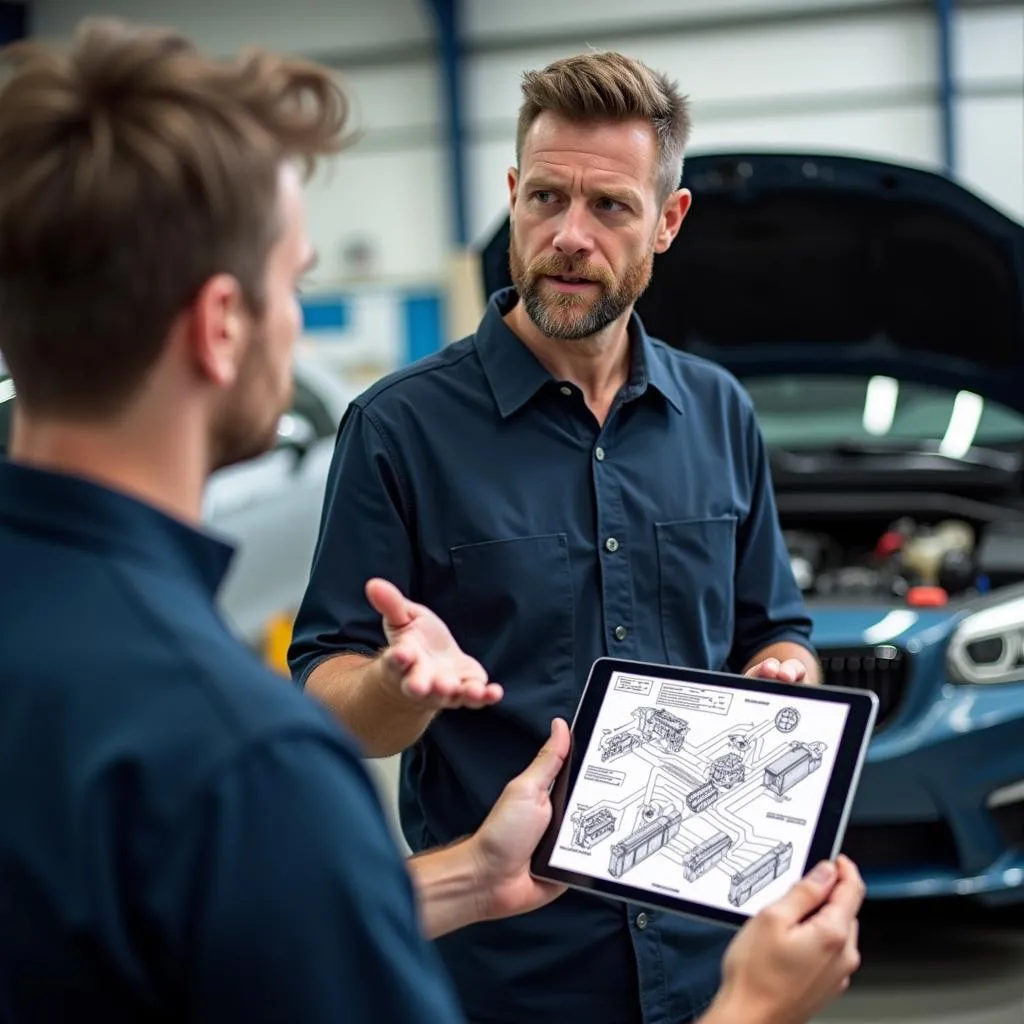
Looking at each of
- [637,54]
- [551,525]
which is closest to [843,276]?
[551,525]

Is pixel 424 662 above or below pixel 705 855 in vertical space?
above

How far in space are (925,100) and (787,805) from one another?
10453 mm

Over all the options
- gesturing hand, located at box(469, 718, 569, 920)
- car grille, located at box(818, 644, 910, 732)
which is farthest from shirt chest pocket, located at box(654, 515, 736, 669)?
car grille, located at box(818, 644, 910, 732)

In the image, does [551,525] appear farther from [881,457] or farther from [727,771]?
[881,457]

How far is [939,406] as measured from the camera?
4.16 m

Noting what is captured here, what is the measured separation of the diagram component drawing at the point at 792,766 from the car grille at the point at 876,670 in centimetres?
170

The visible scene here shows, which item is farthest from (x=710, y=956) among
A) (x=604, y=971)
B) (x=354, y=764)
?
(x=354, y=764)

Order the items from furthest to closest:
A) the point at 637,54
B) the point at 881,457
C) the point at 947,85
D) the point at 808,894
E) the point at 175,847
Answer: the point at 637,54 → the point at 947,85 → the point at 881,457 → the point at 808,894 → the point at 175,847

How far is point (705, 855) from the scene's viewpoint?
1.42 meters

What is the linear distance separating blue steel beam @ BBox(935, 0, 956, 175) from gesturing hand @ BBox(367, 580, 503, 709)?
32.8ft

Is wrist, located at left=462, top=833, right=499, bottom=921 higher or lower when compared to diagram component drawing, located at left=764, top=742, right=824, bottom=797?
lower

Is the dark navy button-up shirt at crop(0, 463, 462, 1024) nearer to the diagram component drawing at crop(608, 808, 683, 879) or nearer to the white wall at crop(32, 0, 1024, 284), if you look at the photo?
the diagram component drawing at crop(608, 808, 683, 879)

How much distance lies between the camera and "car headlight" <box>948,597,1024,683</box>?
3.05 metres

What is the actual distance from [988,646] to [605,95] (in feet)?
6.09
